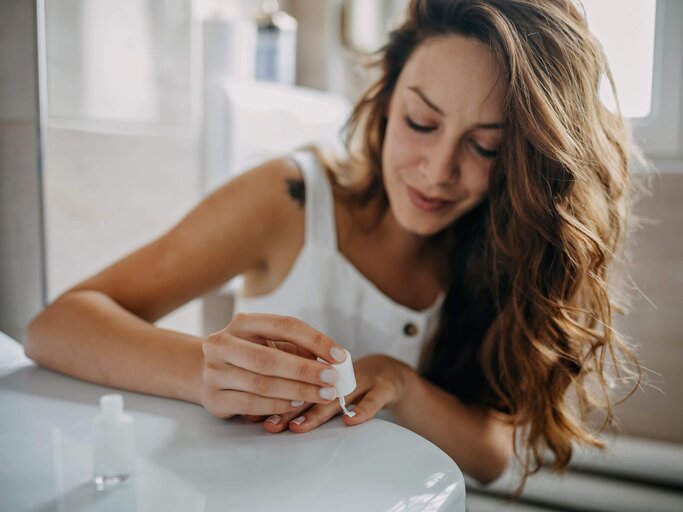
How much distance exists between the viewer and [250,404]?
18.1 inches

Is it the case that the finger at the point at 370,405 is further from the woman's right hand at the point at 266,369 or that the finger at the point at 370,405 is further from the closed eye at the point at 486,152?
the closed eye at the point at 486,152

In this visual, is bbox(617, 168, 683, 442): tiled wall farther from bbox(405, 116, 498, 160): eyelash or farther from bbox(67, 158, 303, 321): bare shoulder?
bbox(67, 158, 303, 321): bare shoulder

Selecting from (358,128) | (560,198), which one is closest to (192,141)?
(358,128)

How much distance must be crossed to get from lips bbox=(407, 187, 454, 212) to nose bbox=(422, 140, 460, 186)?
37mm

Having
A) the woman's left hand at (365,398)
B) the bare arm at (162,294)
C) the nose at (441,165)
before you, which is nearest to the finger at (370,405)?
the woman's left hand at (365,398)

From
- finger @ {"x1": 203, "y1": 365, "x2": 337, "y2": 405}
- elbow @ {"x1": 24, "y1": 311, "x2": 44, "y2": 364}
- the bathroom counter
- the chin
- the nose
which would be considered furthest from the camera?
the chin

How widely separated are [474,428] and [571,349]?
15 centimetres

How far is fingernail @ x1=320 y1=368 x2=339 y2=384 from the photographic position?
1.46ft

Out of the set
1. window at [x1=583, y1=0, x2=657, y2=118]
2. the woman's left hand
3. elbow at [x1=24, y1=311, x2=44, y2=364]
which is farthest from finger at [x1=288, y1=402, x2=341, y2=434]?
window at [x1=583, y1=0, x2=657, y2=118]

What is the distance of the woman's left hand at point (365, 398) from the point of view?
1.52 feet

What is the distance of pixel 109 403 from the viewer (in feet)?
1.22

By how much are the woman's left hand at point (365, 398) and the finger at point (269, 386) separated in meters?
0.02

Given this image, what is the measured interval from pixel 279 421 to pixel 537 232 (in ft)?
1.25

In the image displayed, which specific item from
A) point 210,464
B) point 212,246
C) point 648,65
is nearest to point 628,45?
point 648,65
